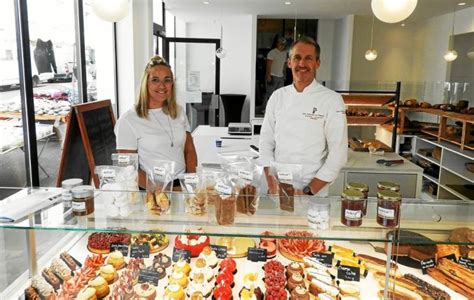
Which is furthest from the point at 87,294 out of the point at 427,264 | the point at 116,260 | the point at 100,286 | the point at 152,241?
the point at 427,264

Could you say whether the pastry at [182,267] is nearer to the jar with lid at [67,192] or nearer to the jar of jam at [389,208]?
the jar with lid at [67,192]

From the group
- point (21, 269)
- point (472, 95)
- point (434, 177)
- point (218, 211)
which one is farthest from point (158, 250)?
point (472, 95)

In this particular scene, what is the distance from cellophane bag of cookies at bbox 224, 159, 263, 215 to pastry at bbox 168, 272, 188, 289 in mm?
386

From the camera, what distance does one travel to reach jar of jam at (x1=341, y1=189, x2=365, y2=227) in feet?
4.40

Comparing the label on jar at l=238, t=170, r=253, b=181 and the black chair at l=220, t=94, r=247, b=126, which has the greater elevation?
the label on jar at l=238, t=170, r=253, b=181

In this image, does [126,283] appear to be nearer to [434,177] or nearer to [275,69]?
[434,177]

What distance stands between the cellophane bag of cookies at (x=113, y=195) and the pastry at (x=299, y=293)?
2.22ft

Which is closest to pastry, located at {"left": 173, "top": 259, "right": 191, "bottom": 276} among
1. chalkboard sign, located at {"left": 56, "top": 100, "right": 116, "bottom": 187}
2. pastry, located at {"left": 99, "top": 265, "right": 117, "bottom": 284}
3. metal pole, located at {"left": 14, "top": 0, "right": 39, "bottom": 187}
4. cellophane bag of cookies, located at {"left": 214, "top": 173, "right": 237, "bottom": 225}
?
pastry, located at {"left": 99, "top": 265, "right": 117, "bottom": 284}

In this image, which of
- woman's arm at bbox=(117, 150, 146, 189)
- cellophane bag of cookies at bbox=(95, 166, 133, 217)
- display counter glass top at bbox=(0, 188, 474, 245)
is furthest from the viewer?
woman's arm at bbox=(117, 150, 146, 189)

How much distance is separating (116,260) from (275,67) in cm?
734

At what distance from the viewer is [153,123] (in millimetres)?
2307

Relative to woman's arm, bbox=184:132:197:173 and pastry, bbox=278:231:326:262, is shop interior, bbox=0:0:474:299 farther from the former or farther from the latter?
woman's arm, bbox=184:132:197:173

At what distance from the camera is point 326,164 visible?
2213 mm

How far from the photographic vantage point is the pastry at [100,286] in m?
1.55
